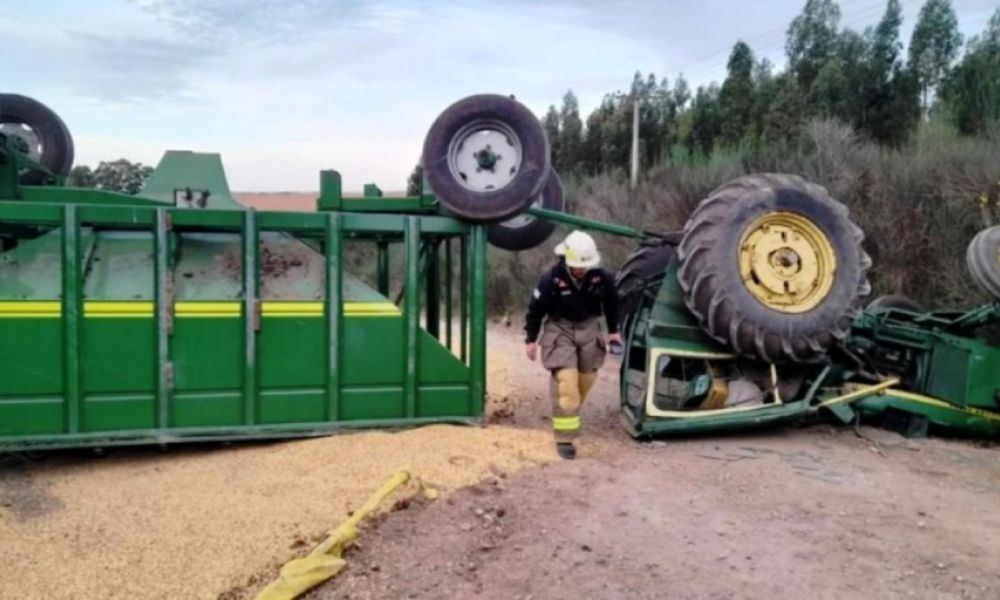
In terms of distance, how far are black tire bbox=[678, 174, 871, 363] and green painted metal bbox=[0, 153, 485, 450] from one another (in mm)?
1618

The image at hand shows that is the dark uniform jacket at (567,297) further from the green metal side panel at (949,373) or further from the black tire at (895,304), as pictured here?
the black tire at (895,304)

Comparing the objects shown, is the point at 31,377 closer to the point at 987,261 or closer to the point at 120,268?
the point at 120,268

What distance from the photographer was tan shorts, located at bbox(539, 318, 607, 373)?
6.25m

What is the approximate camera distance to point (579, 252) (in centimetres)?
620

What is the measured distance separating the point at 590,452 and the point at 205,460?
2.59 m

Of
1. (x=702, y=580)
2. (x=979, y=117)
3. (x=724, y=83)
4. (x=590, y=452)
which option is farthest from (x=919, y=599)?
(x=724, y=83)

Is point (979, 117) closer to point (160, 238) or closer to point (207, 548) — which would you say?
point (160, 238)

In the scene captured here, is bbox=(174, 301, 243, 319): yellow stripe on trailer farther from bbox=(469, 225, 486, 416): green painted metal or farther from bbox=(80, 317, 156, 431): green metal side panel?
bbox=(469, 225, 486, 416): green painted metal

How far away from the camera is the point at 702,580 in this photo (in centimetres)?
372

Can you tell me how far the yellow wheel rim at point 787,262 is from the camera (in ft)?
20.8

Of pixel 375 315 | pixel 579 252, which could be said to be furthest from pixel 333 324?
pixel 579 252

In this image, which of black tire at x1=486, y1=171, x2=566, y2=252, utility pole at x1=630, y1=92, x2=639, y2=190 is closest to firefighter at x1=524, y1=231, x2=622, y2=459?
black tire at x1=486, y1=171, x2=566, y2=252

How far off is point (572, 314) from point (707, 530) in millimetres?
2256

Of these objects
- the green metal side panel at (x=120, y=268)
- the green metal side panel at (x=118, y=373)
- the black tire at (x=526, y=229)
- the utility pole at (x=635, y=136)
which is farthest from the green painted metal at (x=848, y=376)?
the utility pole at (x=635, y=136)
